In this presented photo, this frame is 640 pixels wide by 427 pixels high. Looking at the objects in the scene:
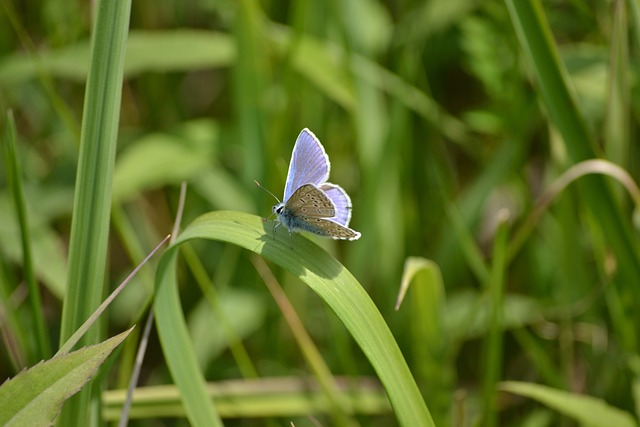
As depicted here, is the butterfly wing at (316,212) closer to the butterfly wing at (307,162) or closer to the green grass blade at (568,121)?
the butterfly wing at (307,162)

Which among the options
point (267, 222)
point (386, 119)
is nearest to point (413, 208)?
point (386, 119)

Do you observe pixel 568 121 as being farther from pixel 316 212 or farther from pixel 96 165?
pixel 96 165

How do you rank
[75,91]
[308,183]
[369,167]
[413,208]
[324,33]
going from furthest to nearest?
[75,91] → [324,33] → [413,208] → [369,167] → [308,183]

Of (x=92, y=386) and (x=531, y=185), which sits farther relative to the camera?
(x=531, y=185)

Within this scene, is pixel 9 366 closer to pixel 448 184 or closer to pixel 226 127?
pixel 226 127

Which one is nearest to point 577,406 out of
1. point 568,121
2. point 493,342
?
point 493,342

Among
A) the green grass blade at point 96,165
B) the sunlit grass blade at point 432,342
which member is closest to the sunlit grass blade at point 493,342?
the sunlit grass blade at point 432,342
